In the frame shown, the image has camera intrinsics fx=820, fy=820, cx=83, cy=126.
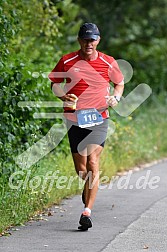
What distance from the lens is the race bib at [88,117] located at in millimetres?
9305

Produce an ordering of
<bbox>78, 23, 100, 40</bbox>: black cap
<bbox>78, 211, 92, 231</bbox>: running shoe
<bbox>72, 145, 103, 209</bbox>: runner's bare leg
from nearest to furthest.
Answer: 1. <bbox>78, 211, 92, 231</bbox>: running shoe
2. <bbox>78, 23, 100, 40</bbox>: black cap
3. <bbox>72, 145, 103, 209</bbox>: runner's bare leg

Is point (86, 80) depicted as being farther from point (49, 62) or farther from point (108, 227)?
point (49, 62)

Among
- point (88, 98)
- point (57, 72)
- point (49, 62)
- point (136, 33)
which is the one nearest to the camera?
point (88, 98)

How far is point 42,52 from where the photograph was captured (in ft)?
55.7

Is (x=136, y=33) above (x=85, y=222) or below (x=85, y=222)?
below

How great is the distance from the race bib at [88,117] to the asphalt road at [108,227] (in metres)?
1.18

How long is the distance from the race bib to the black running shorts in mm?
91

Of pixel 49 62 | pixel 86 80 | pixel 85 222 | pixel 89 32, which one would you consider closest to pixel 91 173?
pixel 85 222

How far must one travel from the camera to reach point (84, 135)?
9.48m

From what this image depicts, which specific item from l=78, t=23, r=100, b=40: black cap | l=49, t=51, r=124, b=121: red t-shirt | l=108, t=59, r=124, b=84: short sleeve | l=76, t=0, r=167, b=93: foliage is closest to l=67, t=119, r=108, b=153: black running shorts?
l=49, t=51, r=124, b=121: red t-shirt

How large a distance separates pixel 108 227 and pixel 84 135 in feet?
3.58

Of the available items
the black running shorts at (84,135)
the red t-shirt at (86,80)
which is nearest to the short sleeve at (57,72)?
the red t-shirt at (86,80)

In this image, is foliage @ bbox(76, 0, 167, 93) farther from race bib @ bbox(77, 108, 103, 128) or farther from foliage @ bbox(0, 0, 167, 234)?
race bib @ bbox(77, 108, 103, 128)

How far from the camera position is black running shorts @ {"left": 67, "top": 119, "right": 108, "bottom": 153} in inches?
372
